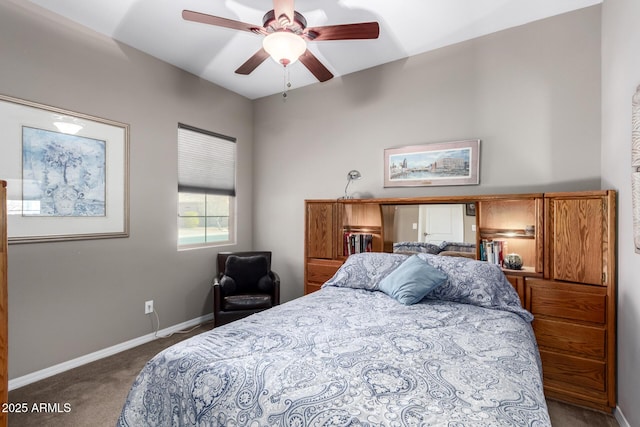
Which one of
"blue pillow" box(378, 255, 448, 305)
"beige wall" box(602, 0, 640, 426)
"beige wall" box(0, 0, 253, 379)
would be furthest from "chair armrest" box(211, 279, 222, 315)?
"beige wall" box(602, 0, 640, 426)

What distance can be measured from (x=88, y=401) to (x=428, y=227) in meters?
3.06

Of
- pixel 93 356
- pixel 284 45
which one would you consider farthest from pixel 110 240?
pixel 284 45

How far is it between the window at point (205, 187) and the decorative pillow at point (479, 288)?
2.79 metres

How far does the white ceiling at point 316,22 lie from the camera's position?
8.21ft

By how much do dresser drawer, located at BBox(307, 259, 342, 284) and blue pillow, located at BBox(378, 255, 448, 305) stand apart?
92 centimetres

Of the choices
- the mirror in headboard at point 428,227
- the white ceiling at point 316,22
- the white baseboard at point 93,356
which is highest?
the white ceiling at point 316,22

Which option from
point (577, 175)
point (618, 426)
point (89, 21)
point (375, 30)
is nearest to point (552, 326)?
point (618, 426)

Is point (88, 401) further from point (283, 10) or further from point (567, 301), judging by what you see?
point (567, 301)

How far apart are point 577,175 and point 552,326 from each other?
1212mm

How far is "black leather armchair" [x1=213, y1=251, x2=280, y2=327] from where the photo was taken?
3.26 metres

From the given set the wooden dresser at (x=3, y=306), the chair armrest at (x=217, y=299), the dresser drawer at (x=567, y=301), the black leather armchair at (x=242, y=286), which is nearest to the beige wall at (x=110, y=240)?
the black leather armchair at (x=242, y=286)

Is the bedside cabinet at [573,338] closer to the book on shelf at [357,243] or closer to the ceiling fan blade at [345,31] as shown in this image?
the book on shelf at [357,243]

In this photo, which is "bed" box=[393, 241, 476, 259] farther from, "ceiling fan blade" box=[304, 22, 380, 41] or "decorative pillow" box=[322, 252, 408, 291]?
"ceiling fan blade" box=[304, 22, 380, 41]

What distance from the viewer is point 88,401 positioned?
2254 mm
